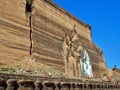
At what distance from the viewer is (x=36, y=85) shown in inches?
295

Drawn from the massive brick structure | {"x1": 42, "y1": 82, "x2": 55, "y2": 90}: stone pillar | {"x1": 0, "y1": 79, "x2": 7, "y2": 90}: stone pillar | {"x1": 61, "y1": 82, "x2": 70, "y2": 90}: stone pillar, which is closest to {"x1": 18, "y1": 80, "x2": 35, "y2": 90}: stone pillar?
{"x1": 0, "y1": 79, "x2": 7, "y2": 90}: stone pillar

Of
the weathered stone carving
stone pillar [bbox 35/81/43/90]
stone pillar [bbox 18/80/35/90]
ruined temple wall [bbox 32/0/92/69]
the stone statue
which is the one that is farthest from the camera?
the stone statue

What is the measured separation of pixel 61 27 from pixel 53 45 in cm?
421

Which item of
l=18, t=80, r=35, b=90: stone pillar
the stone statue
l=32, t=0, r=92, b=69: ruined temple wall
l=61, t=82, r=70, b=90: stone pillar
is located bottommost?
l=61, t=82, r=70, b=90: stone pillar

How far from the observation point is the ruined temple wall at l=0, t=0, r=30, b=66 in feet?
57.6

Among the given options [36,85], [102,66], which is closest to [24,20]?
[36,85]

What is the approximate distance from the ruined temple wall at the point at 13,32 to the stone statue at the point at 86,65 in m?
14.0

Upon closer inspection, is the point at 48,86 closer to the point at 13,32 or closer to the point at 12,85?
the point at 12,85

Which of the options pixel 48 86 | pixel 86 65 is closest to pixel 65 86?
pixel 48 86

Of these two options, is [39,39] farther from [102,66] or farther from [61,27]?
[102,66]

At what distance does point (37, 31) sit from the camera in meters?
22.3

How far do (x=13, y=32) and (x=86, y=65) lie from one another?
55.9ft

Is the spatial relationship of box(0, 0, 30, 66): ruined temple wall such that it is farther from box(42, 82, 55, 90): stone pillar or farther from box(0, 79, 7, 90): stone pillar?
box(0, 79, 7, 90): stone pillar

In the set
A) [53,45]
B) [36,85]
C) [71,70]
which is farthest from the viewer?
[71,70]
